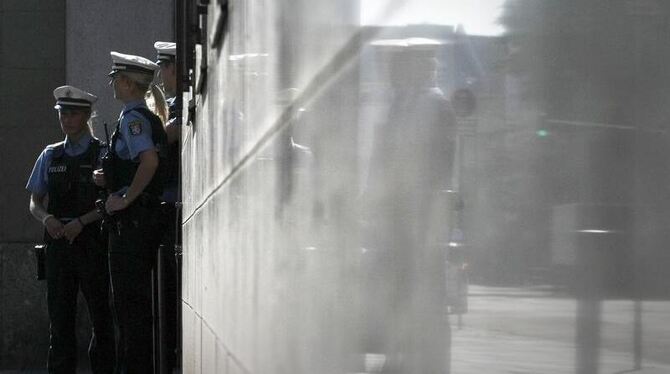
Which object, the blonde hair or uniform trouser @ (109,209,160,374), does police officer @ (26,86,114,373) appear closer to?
the blonde hair

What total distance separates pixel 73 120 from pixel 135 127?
1.54m

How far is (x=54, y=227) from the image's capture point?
7.30m

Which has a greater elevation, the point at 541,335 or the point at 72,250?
the point at 541,335

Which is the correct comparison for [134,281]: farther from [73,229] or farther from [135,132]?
[73,229]

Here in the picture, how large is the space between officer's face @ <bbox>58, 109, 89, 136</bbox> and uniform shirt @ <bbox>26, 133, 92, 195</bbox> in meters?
0.05

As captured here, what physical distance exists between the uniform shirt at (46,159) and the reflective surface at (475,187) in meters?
6.47

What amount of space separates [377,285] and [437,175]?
0.15m

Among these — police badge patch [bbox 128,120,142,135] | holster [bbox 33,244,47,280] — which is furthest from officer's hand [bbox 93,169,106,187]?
holster [bbox 33,244,47,280]

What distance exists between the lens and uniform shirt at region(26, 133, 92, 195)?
7.46 meters

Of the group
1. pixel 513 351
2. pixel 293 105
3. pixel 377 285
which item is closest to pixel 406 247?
pixel 377 285

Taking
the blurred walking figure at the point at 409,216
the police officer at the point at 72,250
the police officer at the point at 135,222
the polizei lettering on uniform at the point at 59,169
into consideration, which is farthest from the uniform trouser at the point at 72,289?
the blurred walking figure at the point at 409,216

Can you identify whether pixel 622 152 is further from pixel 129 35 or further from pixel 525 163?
pixel 129 35

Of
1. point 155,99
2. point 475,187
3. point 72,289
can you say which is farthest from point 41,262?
point 475,187

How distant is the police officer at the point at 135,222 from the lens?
5945 mm
